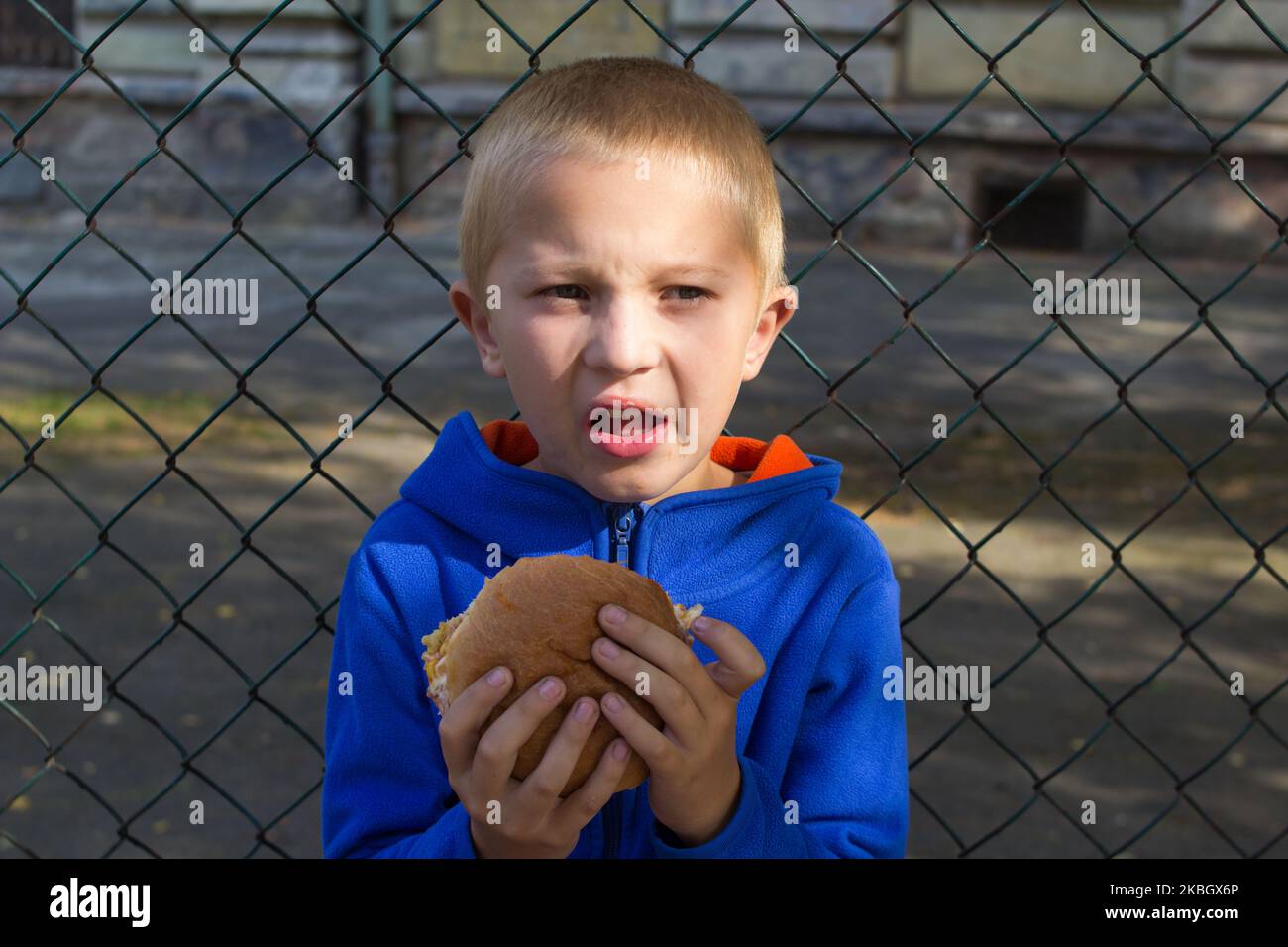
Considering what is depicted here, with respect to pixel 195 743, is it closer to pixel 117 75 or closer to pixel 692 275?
pixel 692 275

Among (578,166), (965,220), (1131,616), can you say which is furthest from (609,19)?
(578,166)

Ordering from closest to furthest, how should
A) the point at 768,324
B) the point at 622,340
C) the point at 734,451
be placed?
the point at 622,340 < the point at 768,324 < the point at 734,451

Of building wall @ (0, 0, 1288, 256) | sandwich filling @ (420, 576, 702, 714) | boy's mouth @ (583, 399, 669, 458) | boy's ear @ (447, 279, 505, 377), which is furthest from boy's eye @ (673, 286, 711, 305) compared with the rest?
building wall @ (0, 0, 1288, 256)

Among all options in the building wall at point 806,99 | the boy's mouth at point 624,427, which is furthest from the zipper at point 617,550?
the building wall at point 806,99

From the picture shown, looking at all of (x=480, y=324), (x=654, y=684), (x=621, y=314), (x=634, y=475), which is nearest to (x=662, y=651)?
(x=654, y=684)

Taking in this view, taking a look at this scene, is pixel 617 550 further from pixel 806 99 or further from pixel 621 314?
pixel 806 99

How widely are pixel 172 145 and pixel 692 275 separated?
9.92 meters

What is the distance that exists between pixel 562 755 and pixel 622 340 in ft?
1.50

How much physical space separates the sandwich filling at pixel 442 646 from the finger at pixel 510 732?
4.5 inches

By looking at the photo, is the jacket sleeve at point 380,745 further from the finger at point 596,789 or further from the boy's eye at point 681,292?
the boy's eye at point 681,292

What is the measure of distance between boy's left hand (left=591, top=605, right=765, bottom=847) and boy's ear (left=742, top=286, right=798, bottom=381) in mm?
416

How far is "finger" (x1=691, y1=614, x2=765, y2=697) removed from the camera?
5.01ft

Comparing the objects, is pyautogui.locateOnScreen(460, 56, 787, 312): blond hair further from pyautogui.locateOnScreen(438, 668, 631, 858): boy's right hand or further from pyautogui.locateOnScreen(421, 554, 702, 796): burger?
pyautogui.locateOnScreen(438, 668, 631, 858): boy's right hand

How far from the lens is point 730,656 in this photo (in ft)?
5.00
